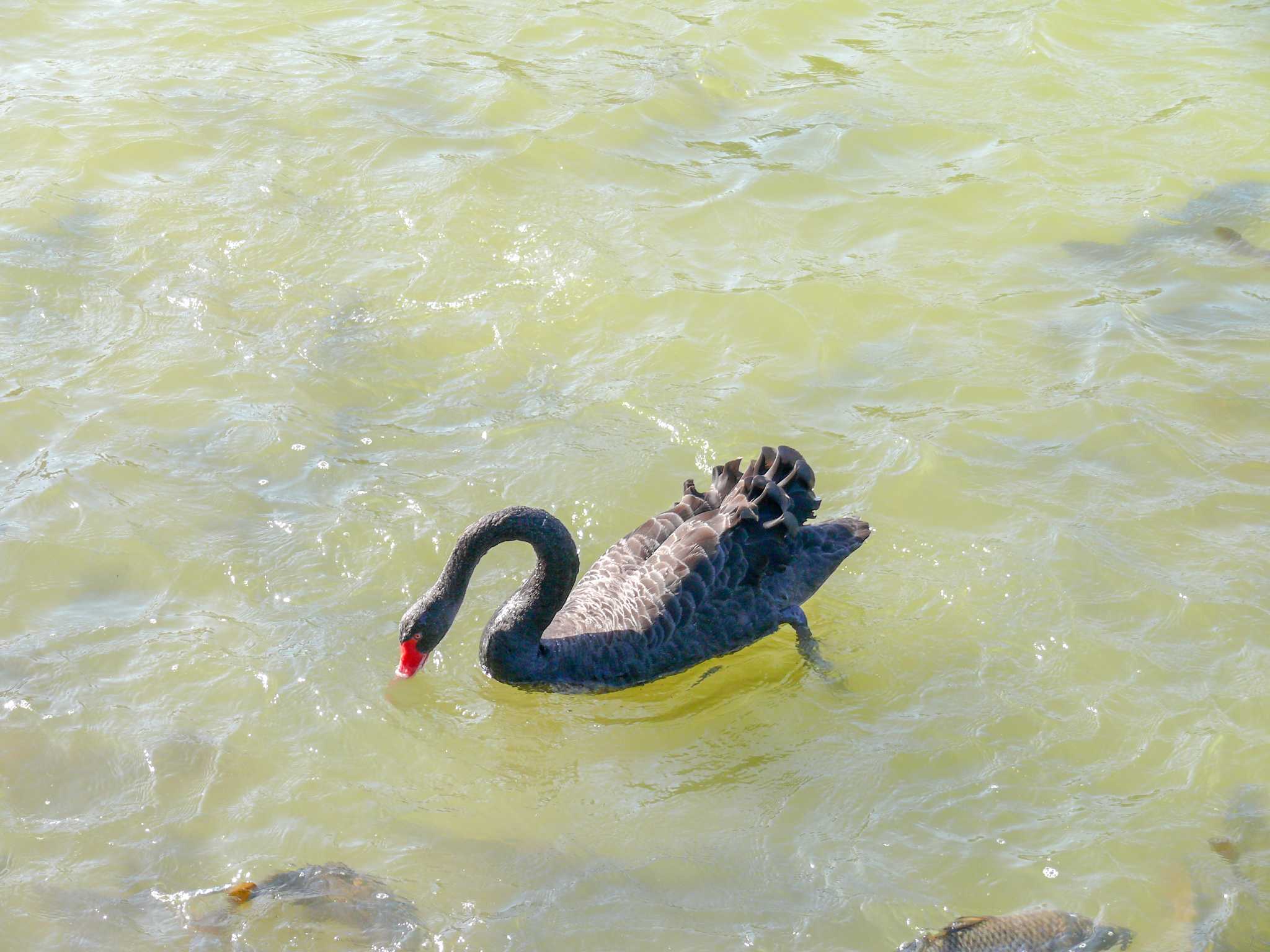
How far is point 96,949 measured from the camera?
15.4 feet

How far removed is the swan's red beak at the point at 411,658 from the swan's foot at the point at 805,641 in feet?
5.78

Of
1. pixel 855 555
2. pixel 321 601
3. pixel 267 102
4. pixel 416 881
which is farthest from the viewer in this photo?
pixel 267 102

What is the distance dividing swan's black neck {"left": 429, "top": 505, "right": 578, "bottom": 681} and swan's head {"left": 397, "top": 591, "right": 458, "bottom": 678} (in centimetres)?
7

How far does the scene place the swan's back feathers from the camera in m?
6.25

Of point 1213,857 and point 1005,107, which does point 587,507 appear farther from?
point 1005,107

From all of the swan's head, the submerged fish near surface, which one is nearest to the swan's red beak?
the swan's head

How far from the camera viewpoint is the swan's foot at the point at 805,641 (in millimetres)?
6301

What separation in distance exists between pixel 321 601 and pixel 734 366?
3106 mm

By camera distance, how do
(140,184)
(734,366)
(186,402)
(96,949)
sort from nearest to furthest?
1. (96,949)
2. (186,402)
3. (734,366)
4. (140,184)

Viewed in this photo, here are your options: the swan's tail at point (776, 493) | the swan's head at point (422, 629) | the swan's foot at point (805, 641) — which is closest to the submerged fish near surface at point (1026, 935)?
the swan's foot at point (805, 641)

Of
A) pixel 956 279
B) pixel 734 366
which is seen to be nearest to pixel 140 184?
pixel 734 366

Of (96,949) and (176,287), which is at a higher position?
(176,287)

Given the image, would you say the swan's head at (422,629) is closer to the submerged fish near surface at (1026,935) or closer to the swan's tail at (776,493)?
the swan's tail at (776,493)

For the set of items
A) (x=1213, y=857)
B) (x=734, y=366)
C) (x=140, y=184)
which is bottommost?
(x=1213, y=857)
